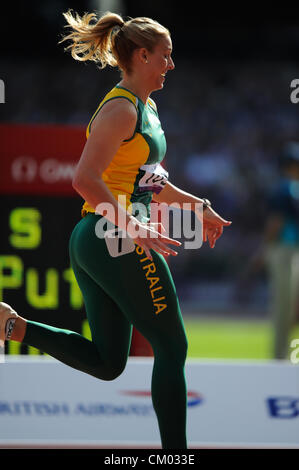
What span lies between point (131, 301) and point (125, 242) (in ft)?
0.64

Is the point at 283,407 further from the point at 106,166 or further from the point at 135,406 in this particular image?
the point at 106,166

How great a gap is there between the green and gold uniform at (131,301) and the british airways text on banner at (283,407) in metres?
1.26

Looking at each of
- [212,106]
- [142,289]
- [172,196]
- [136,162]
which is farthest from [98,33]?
[212,106]

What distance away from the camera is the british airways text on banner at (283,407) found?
3729 mm

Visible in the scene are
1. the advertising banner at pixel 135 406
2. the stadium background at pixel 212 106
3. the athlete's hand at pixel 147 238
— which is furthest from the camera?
the stadium background at pixel 212 106

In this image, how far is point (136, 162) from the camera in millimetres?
2611

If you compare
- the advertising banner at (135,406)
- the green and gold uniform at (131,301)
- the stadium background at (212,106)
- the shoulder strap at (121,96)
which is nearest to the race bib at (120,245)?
the green and gold uniform at (131,301)

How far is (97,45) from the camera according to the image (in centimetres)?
275

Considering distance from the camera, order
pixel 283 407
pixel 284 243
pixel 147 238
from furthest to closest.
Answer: pixel 284 243 < pixel 283 407 < pixel 147 238

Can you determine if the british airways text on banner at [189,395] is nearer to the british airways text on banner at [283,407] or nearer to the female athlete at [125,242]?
the british airways text on banner at [283,407]

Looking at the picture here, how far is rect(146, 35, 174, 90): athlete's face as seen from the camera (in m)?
2.65

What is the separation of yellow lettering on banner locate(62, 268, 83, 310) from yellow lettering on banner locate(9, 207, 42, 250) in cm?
23

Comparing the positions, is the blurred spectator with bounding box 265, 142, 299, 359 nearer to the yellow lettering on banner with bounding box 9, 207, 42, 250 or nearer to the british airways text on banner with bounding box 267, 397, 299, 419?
the yellow lettering on banner with bounding box 9, 207, 42, 250

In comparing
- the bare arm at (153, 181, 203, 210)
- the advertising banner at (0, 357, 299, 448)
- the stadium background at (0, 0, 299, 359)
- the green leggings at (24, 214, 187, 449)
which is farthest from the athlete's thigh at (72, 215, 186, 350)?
the stadium background at (0, 0, 299, 359)
